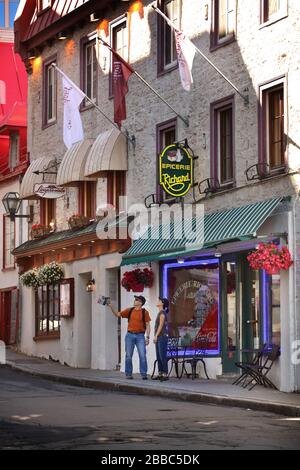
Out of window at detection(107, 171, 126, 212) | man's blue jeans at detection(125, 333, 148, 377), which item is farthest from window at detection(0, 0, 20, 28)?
man's blue jeans at detection(125, 333, 148, 377)

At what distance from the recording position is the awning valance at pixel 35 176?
31.3 m

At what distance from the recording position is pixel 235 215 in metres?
21.4

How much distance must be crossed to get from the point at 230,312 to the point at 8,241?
49.3 ft

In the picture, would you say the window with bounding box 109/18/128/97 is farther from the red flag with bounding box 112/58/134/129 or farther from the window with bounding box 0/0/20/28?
the window with bounding box 0/0/20/28

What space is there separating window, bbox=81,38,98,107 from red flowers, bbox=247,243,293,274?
1063 cm

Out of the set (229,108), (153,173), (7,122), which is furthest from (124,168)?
(7,122)

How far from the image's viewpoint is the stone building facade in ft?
66.7

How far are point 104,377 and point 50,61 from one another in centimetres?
1140

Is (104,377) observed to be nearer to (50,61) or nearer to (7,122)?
(50,61)

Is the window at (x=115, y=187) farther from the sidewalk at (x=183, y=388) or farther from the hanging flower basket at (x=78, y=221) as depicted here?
the sidewalk at (x=183, y=388)

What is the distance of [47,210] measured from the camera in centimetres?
3219

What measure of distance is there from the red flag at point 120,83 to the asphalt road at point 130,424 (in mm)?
7267

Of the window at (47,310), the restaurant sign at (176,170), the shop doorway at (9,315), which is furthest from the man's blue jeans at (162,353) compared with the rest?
the shop doorway at (9,315)

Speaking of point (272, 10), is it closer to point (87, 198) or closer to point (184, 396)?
point (184, 396)
